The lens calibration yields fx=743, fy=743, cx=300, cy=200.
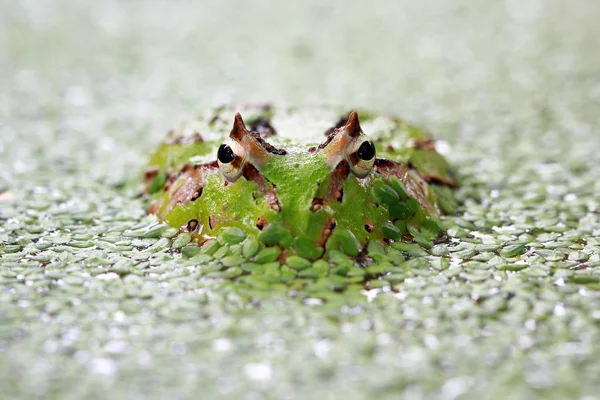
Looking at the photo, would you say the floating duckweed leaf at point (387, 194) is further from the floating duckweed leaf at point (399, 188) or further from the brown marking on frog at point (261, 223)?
the brown marking on frog at point (261, 223)

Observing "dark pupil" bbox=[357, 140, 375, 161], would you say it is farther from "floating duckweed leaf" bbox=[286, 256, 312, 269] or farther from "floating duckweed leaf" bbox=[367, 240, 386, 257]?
"floating duckweed leaf" bbox=[286, 256, 312, 269]

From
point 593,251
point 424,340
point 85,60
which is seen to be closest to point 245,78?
point 85,60

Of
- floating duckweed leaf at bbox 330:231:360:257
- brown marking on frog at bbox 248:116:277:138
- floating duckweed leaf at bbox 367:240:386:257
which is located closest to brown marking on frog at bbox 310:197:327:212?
floating duckweed leaf at bbox 330:231:360:257

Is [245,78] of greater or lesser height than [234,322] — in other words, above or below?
above

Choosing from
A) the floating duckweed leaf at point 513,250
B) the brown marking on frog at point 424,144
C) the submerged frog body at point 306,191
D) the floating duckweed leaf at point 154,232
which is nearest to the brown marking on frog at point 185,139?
the submerged frog body at point 306,191

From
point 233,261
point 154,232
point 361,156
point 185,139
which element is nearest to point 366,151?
point 361,156

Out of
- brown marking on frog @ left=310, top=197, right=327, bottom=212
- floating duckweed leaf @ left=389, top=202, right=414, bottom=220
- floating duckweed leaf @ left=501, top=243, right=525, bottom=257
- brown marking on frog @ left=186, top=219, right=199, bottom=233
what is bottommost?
floating duckweed leaf @ left=501, top=243, right=525, bottom=257

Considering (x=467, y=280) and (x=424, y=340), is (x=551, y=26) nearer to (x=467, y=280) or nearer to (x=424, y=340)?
(x=467, y=280)
